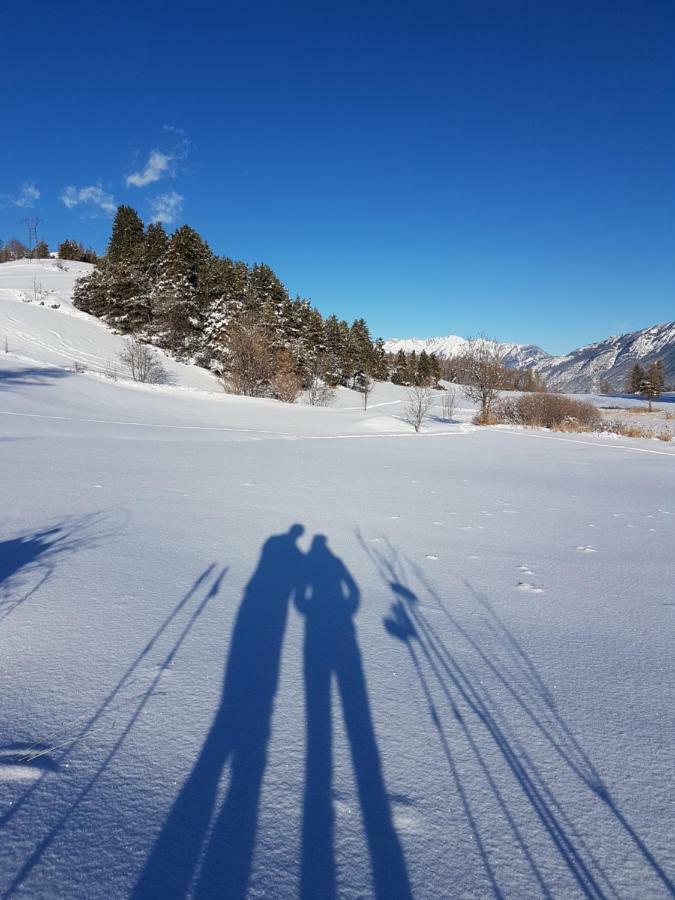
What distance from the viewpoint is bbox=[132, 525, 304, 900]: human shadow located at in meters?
1.35

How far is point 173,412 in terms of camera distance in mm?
21609

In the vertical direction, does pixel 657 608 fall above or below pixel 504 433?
below

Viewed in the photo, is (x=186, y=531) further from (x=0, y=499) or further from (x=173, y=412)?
(x=173, y=412)

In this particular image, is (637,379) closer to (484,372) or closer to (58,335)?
(484,372)

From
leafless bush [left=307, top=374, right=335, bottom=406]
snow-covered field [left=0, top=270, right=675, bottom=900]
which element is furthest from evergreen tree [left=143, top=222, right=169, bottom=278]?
snow-covered field [left=0, top=270, right=675, bottom=900]

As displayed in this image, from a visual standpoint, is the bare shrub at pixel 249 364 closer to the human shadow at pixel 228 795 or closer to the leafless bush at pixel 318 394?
the leafless bush at pixel 318 394

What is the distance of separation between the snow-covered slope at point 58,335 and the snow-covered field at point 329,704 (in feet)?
94.3

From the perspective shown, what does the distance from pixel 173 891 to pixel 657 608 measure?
3.52 meters

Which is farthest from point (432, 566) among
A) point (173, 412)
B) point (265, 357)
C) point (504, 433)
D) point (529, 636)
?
point (265, 357)

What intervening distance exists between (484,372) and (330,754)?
26.4 meters

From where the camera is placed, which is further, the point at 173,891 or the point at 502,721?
the point at 502,721

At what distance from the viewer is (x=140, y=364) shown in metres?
31.0

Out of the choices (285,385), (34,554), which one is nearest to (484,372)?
(285,385)

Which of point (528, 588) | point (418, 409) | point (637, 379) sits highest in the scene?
point (637, 379)
